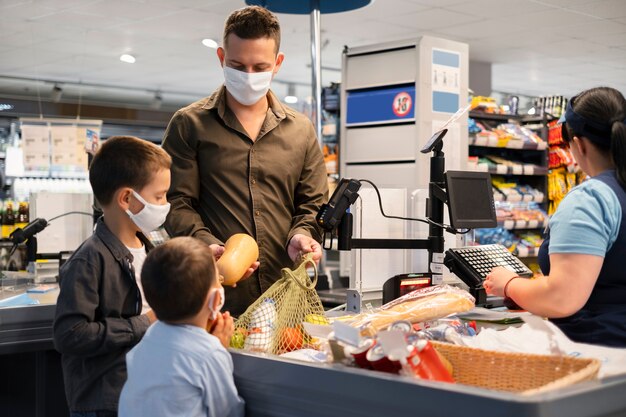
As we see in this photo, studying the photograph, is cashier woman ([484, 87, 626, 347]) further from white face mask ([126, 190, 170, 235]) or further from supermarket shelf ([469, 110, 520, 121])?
supermarket shelf ([469, 110, 520, 121])

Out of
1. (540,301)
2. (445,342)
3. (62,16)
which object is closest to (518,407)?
(445,342)

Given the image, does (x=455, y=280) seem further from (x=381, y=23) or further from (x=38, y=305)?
(x=381, y=23)

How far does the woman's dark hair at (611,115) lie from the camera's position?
81.6 inches

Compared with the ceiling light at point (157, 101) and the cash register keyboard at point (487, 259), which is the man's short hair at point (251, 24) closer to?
the cash register keyboard at point (487, 259)

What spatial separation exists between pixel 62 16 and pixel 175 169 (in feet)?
23.9

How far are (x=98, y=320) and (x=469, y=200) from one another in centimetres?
131

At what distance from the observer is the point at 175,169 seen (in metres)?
2.62

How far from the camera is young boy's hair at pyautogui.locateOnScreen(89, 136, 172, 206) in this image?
218 centimetres

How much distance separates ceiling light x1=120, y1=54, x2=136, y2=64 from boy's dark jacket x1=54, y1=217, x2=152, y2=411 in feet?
32.5

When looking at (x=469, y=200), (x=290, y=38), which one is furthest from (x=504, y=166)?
(x=469, y=200)

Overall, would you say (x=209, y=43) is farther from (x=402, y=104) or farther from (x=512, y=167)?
(x=402, y=104)

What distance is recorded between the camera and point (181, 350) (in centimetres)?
172

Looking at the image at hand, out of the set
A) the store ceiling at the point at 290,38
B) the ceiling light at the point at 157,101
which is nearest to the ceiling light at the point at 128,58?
the store ceiling at the point at 290,38

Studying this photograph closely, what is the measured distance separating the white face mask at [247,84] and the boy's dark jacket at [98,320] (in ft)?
2.25
